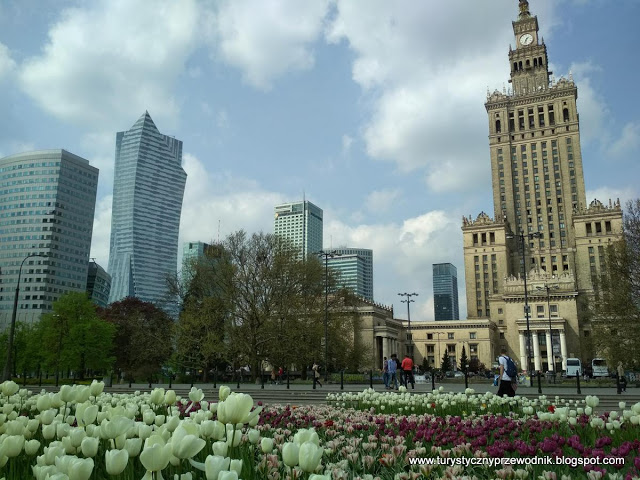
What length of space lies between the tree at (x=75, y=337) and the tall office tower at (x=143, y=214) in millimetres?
131147

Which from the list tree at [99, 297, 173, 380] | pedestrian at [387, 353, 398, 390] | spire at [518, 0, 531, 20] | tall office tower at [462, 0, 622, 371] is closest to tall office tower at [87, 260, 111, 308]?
tree at [99, 297, 173, 380]

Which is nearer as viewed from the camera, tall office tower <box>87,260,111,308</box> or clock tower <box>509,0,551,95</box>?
clock tower <box>509,0,551,95</box>

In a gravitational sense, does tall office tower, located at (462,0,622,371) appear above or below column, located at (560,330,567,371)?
above

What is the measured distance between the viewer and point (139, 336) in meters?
52.7

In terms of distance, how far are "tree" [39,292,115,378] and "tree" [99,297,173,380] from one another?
332 cm

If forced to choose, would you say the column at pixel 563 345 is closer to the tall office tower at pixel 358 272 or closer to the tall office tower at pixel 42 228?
the tall office tower at pixel 358 272

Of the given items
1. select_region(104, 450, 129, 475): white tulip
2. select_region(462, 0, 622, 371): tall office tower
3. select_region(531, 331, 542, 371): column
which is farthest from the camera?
select_region(462, 0, 622, 371): tall office tower

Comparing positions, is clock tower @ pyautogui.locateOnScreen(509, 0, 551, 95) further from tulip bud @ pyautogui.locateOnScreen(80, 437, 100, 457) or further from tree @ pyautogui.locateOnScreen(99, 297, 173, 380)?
tulip bud @ pyautogui.locateOnScreen(80, 437, 100, 457)

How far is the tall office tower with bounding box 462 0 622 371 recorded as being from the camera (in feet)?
371

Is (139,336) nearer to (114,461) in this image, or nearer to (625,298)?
(625,298)

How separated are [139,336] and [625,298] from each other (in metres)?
44.6

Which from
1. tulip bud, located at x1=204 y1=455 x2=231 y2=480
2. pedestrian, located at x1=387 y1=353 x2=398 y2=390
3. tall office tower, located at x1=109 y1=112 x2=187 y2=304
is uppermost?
tall office tower, located at x1=109 y1=112 x2=187 y2=304

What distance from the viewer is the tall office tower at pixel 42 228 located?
13700 centimetres

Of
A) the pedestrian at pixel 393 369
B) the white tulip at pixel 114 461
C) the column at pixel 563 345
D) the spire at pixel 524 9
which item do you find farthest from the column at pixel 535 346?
the white tulip at pixel 114 461
